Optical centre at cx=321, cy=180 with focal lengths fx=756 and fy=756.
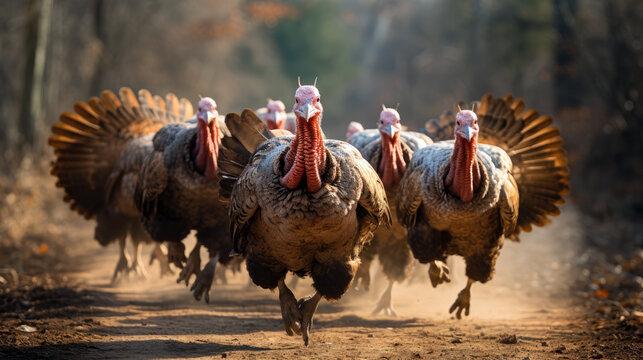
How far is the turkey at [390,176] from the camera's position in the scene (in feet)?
23.1

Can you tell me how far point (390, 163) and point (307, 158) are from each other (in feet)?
6.85

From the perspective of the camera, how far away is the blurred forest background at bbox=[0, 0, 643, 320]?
1281 centimetres

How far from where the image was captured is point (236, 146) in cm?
646

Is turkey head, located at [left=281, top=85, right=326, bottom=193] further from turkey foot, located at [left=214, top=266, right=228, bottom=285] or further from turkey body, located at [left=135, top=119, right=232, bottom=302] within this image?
turkey foot, located at [left=214, top=266, right=228, bottom=285]

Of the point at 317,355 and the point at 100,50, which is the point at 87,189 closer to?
the point at 317,355

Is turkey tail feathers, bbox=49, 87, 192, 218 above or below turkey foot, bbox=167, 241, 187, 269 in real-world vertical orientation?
above

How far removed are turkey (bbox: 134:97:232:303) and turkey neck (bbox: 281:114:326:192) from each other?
1971mm

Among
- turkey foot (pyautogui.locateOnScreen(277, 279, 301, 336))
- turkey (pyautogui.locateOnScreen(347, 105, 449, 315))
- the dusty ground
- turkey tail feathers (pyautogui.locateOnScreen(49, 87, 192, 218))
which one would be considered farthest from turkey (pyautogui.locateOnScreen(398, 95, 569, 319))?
turkey tail feathers (pyautogui.locateOnScreen(49, 87, 192, 218))

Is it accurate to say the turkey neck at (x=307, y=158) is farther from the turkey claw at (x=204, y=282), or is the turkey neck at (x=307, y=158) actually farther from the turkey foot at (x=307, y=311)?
the turkey claw at (x=204, y=282)

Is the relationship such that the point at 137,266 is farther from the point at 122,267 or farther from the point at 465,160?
the point at 465,160

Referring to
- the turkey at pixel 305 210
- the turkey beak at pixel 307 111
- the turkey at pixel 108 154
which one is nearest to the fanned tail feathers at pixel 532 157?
the turkey at pixel 305 210

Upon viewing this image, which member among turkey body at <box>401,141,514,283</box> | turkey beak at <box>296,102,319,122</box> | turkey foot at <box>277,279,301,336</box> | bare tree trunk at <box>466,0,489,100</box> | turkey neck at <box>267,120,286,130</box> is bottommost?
turkey foot at <box>277,279,301,336</box>

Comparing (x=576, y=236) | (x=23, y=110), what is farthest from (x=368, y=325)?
(x=23, y=110)

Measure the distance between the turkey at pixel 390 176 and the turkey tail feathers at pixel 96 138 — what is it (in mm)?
2447
